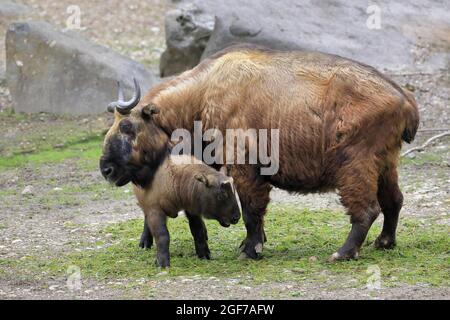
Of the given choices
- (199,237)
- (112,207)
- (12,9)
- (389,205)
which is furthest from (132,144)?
(12,9)

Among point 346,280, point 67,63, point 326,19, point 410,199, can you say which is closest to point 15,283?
point 346,280

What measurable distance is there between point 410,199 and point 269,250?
8.61 ft

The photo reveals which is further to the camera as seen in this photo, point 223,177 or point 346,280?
point 223,177

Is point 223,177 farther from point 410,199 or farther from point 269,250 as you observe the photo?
point 410,199

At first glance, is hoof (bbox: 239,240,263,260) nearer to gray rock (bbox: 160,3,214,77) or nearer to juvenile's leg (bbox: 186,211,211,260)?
juvenile's leg (bbox: 186,211,211,260)

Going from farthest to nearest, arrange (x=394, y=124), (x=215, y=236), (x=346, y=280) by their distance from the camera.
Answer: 1. (x=215, y=236)
2. (x=394, y=124)
3. (x=346, y=280)

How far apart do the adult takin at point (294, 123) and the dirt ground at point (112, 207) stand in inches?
40.2

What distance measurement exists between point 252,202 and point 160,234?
0.90 meters

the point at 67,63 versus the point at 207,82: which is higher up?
the point at 207,82

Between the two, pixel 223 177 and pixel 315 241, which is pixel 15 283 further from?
pixel 315 241

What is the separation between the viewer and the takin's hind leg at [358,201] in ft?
28.5

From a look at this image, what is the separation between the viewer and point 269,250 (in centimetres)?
962
